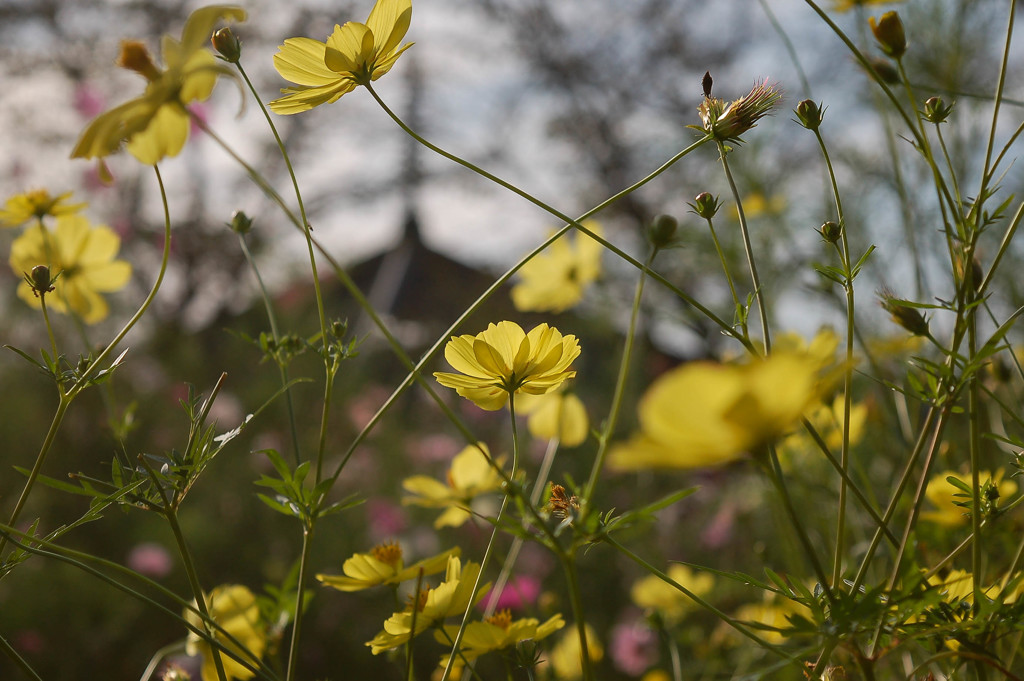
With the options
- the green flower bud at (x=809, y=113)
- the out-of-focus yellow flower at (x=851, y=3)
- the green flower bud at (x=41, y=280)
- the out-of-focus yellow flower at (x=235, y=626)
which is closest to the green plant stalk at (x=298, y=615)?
the out-of-focus yellow flower at (x=235, y=626)

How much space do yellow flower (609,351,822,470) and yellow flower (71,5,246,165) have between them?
219mm

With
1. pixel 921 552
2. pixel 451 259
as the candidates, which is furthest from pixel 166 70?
pixel 451 259

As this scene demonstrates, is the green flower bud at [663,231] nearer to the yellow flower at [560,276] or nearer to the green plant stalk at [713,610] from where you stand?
the green plant stalk at [713,610]

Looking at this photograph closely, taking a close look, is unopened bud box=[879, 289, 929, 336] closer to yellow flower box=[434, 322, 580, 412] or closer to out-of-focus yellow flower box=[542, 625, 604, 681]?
yellow flower box=[434, 322, 580, 412]

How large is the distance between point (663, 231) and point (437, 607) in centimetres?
24

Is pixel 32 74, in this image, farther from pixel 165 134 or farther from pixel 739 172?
pixel 165 134

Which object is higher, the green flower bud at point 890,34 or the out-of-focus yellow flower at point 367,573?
the green flower bud at point 890,34

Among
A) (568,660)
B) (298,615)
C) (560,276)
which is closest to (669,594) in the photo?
(568,660)

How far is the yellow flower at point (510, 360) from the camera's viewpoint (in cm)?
41

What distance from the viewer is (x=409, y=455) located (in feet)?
8.07

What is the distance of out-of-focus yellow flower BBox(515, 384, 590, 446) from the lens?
0.69 metres

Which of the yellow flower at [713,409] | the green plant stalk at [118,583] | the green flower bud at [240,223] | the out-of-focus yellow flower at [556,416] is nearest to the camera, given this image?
the yellow flower at [713,409]

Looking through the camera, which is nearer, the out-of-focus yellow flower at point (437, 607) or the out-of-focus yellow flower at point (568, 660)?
the out-of-focus yellow flower at point (437, 607)

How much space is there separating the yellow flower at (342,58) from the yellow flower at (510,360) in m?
0.17
